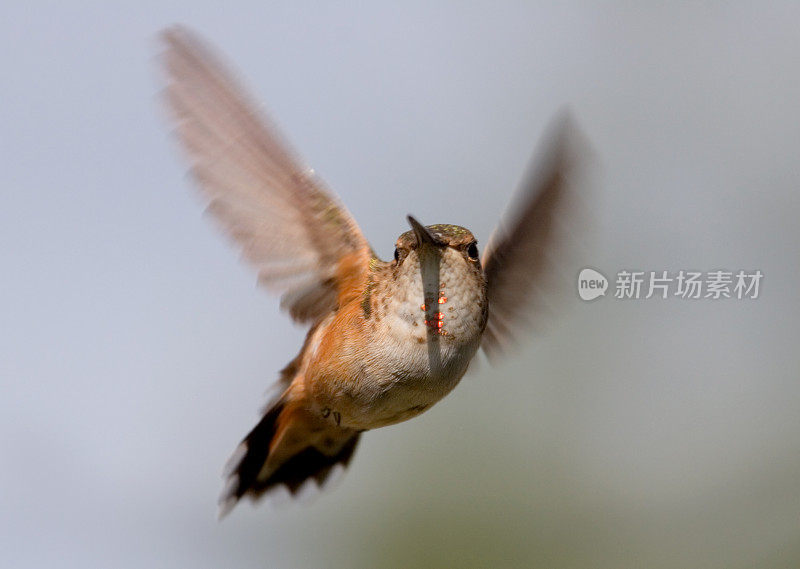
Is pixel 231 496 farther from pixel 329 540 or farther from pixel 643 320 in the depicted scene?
pixel 643 320

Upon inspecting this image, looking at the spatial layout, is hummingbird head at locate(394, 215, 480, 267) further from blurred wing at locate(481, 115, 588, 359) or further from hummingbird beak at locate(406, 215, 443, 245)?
blurred wing at locate(481, 115, 588, 359)

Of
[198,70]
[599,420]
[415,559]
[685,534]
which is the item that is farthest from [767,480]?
[198,70]

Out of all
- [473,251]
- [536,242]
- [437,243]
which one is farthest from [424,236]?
[536,242]

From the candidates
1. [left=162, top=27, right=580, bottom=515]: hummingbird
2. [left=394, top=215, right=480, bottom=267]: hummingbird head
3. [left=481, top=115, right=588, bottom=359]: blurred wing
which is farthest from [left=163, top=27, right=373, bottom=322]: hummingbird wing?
[left=481, top=115, right=588, bottom=359]: blurred wing

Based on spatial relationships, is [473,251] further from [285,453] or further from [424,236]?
[285,453]

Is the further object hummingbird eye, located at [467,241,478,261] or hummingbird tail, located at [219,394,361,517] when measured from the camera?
hummingbird tail, located at [219,394,361,517]

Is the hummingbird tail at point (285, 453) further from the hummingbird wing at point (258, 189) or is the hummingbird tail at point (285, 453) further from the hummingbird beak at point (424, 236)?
the hummingbird beak at point (424, 236)
